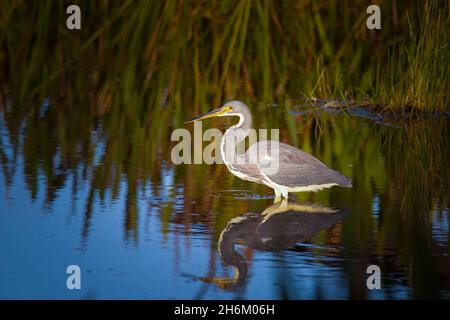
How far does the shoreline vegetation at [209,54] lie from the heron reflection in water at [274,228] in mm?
3300

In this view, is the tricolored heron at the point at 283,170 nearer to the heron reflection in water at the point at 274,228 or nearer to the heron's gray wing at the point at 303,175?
the heron's gray wing at the point at 303,175

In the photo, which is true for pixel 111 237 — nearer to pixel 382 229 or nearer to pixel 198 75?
pixel 382 229

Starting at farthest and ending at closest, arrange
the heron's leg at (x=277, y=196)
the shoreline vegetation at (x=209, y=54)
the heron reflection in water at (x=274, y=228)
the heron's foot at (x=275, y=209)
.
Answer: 1. the shoreline vegetation at (x=209, y=54)
2. the heron's leg at (x=277, y=196)
3. the heron's foot at (x=275, y=209)
4. the heron reflection in water at (x=274, y=228)

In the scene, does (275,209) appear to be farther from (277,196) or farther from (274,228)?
(274,228)

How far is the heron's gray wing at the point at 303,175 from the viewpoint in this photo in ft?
23.7

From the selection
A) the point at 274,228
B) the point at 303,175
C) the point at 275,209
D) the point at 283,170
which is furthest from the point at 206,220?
the point at 303,175

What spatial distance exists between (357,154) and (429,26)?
5.64 ft

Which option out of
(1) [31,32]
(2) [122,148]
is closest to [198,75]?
(1) [31,32]

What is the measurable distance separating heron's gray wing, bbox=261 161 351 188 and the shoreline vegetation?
2952mm

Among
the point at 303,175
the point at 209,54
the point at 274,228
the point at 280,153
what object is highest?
the point at 209,54

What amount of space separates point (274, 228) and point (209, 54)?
6.39 m

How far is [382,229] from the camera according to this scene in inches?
255

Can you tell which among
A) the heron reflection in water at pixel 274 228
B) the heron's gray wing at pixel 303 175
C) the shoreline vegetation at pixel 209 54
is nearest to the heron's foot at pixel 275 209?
the heron reflection in water at pixel 274 228

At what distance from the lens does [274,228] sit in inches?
257
